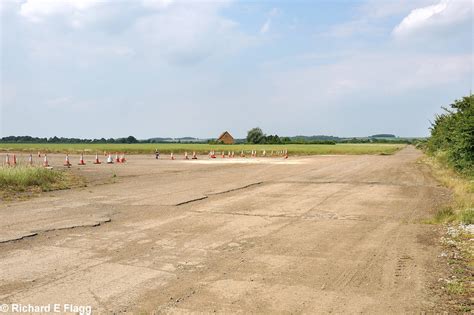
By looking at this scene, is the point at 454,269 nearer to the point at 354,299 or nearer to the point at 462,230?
the point at 354,299

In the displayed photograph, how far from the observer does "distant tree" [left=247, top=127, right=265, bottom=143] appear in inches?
4845

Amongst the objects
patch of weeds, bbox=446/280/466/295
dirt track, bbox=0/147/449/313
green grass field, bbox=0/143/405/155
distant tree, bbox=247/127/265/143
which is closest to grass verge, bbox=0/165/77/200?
dirt track, bbox=0/147/449/313

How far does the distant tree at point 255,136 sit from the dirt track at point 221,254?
360 feet

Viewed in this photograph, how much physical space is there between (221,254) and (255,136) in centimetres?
11853

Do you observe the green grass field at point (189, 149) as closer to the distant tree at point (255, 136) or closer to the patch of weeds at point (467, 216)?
the distant tree at point (255, 136)

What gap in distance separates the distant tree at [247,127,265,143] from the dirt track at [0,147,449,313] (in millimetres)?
109730

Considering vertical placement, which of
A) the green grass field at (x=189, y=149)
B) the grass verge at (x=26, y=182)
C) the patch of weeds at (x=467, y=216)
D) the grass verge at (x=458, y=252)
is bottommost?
the grass verge at (x=458, y=252)

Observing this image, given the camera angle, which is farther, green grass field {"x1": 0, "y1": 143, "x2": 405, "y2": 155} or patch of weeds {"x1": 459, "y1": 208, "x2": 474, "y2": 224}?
green grass field {"x1": 0, "y1": 143, "x2": 405, "y2": 155}

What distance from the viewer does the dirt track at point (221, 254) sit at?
4.88m

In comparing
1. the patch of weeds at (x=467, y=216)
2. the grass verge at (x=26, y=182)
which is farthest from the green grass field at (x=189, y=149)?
the patch of weeds at (x=467, y=216)

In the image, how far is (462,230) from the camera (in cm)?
859

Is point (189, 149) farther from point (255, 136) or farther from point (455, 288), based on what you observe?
point (455, 288)

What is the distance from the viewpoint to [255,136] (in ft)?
410

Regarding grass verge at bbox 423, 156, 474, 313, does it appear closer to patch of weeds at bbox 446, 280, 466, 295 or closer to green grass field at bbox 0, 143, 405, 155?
patch of weeds at bbox 446, 280, 466, 295
